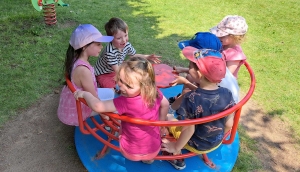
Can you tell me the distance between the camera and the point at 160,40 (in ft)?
19.5

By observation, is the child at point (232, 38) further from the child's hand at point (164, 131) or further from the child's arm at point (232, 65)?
the child's hand at point (164, 131)

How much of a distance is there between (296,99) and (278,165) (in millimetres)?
1507

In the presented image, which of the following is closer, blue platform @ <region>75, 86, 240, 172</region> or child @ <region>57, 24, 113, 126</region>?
child @ <region>57, 24, 113, 126</region>

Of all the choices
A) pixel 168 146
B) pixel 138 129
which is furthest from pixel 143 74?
pixel 168 146

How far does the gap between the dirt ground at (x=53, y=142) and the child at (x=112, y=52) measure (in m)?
0.77

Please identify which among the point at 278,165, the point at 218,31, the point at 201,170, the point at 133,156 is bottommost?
the point at 278,165

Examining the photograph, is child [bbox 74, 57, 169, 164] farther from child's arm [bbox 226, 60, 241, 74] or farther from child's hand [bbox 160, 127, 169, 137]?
child's arm [bbox 226, 60, 241, 74]

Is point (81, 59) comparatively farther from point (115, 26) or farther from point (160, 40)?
point (160, 40)

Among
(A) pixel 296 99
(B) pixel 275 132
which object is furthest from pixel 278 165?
(A) pixel 296 99

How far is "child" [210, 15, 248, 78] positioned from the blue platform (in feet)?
3.05

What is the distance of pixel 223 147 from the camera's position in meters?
3.32

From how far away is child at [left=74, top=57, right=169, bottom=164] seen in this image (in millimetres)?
2230

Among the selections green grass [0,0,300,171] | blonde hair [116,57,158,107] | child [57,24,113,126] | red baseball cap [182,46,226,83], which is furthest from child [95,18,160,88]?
red baseball cap [182,46,226,83]

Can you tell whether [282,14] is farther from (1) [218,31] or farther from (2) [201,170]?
(2) [201,170]
